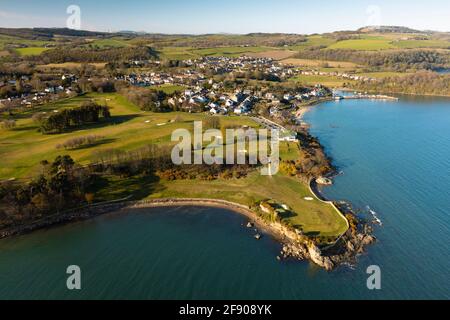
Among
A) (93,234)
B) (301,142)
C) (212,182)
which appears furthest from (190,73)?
(93,234)

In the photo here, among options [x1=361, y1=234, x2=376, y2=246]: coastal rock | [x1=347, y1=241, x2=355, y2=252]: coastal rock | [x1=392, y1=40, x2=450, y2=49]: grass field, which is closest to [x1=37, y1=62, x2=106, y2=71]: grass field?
[x1=347, y1=241, x2=355, y2=252]: coastal rock

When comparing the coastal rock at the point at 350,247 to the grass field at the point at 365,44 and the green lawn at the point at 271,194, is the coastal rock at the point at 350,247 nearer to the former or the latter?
the green lawn at the point at 271,194

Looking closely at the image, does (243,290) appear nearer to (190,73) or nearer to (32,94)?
(32,94)

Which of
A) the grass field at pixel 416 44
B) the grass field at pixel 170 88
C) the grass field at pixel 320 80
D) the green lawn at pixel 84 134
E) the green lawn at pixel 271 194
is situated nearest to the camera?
the green lawn at pixel 271 194

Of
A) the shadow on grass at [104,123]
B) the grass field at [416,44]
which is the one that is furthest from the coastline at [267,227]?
the grass field at [416,44]

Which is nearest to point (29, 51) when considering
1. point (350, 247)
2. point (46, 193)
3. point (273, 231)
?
point (46, 193)
